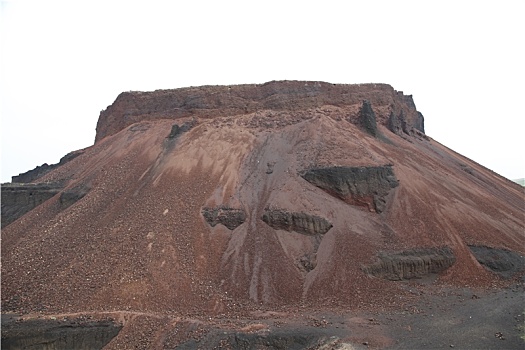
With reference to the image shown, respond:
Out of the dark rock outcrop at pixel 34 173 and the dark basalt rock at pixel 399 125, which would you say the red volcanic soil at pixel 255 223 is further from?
the dark rock outcrop at pixel 34 173

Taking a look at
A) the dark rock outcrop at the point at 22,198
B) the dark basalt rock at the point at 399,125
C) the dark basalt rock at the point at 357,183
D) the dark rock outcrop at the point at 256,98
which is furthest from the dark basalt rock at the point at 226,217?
the dark basalt rock at the point at 399,125

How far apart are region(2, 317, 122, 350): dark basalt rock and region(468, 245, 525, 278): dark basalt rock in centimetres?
2132

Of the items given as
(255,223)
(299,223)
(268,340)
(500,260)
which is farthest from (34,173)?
(500,260)

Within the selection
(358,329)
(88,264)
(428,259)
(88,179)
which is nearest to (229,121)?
(88,179)

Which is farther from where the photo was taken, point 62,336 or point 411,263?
point 411,263

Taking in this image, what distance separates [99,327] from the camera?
1977 centimetres

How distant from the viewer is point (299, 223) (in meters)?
26.2

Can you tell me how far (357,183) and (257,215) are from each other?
735cm

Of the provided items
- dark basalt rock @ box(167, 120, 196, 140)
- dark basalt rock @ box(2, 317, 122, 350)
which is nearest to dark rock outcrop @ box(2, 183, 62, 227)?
dark basalt rock @ box(167, 120, 196, 140)

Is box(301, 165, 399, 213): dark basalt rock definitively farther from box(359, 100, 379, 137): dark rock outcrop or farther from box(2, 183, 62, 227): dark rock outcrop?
box(2, 183, 62, 227): dark rock outcrop

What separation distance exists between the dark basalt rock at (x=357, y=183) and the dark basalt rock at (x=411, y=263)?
3.99 m

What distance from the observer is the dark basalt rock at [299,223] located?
85.5 feet

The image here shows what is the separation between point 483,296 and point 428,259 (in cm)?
346

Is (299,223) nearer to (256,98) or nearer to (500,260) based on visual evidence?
(500,260)
